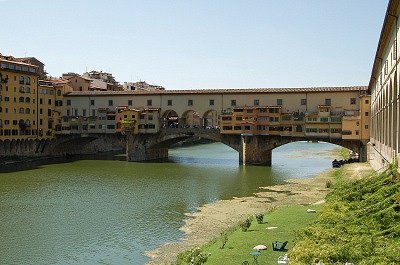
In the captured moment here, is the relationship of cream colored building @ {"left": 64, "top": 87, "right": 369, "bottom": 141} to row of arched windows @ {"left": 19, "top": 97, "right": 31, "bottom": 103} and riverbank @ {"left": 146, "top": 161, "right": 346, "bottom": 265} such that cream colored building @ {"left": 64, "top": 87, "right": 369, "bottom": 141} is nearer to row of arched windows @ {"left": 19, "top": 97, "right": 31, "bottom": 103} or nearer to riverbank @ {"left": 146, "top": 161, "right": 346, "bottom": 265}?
row of arched windows @ {"left": 19, "top": 97, "right": 31, "bottom": 103}

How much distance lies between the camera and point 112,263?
71.8 feet

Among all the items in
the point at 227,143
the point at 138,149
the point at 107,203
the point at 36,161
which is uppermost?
the point at 227,143

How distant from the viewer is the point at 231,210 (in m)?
34.2

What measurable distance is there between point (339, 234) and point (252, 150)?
47.5m

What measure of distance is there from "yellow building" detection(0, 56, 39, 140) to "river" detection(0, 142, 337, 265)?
9.80 m

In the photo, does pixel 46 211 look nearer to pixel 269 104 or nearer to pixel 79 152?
pixel 269 104

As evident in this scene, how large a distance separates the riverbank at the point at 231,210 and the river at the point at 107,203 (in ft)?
2.71

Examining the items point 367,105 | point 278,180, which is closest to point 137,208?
point 278,180

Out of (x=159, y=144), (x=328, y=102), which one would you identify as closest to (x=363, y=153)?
(x=328, y=102)

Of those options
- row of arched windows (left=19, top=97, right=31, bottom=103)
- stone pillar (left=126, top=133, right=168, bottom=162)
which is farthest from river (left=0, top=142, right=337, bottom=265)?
row of arched windows (left=19, top=97, right=31, bottom=103)

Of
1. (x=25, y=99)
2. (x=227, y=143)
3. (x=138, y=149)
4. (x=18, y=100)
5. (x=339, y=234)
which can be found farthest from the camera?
(x=138, y=149)

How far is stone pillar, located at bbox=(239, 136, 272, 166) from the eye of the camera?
64500 mm

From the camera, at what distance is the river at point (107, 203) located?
24219mm

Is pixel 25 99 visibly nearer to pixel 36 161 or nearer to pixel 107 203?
pixel 36 161
